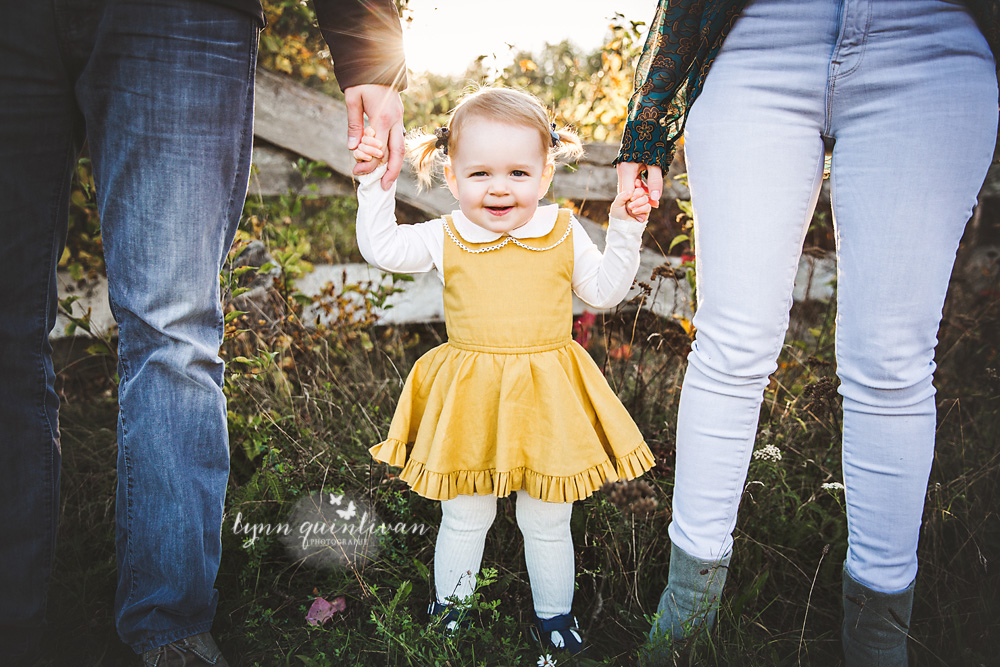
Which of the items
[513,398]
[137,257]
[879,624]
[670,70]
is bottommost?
[879,624]

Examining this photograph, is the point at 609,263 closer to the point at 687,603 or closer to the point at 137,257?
the point at 687,603

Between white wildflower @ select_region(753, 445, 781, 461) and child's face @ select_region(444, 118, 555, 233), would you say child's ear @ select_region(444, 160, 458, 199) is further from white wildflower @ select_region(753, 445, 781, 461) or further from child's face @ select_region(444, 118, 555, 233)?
white wildflower @ select_region(753, 445, 781, 461)

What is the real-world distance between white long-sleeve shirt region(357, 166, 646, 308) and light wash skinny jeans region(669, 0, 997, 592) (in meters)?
0.19

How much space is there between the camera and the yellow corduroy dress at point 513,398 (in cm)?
150

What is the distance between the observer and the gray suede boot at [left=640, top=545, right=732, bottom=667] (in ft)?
4.59

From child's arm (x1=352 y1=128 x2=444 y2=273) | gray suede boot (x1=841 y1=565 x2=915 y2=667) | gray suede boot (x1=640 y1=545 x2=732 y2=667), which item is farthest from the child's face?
gray suede boot (x1=841 y1=565 x2=915 y2=667)

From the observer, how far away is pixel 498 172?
1.51 meters

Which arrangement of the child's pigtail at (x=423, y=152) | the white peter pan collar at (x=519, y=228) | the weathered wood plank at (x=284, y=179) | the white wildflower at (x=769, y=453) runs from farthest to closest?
1. the weathered wood plank at (x=284, y=179)
2. the white wildflower at (x=769, y=453)
3. the child's pigtail at (x=423, y=152)
4. the white peter pan collar at (x=519, y=228)

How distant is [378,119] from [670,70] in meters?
0.66

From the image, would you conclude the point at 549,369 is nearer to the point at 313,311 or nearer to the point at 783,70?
the point at 783,70

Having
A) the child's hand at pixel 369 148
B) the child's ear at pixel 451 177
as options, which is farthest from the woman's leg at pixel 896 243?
the child's hand at pixel 369 148

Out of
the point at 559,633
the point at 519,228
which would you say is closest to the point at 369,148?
the point at 519,228

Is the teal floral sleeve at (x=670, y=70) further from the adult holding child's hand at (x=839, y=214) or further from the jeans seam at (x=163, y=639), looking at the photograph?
the jeans seam at (x=163, y=639)

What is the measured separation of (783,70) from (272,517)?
6.07ft
